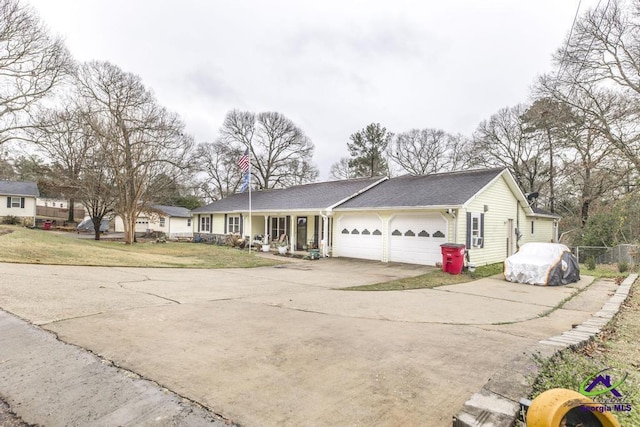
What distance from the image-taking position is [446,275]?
11.7m

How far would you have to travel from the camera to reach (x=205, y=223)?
27.3 metres

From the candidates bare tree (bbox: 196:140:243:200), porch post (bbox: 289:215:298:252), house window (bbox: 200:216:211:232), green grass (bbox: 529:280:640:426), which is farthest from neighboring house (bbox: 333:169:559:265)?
bare tree (bbox: 196:140:243:200)

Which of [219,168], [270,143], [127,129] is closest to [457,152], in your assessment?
[270,143]

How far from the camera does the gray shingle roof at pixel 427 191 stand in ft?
44.9

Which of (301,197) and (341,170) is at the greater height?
(341,170)

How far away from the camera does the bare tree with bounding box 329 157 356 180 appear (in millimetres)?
40809

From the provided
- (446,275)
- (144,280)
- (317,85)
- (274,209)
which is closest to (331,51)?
(317,85)

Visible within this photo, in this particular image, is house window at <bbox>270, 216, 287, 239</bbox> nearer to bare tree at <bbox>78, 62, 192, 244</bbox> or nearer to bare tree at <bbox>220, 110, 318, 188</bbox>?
bare tree at <bbox>78, 62, 192, 244</bbox>

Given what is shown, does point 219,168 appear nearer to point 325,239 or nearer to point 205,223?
point 205,223

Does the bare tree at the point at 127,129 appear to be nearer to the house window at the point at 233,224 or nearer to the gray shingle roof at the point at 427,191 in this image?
the house window at the point at 233,224

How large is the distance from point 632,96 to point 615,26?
10.0ft

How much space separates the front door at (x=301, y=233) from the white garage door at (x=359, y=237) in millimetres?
3052

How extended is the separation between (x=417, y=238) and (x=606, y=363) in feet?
35.3

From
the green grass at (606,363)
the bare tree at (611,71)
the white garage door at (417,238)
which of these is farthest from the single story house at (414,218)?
the green grass at (606,363)
